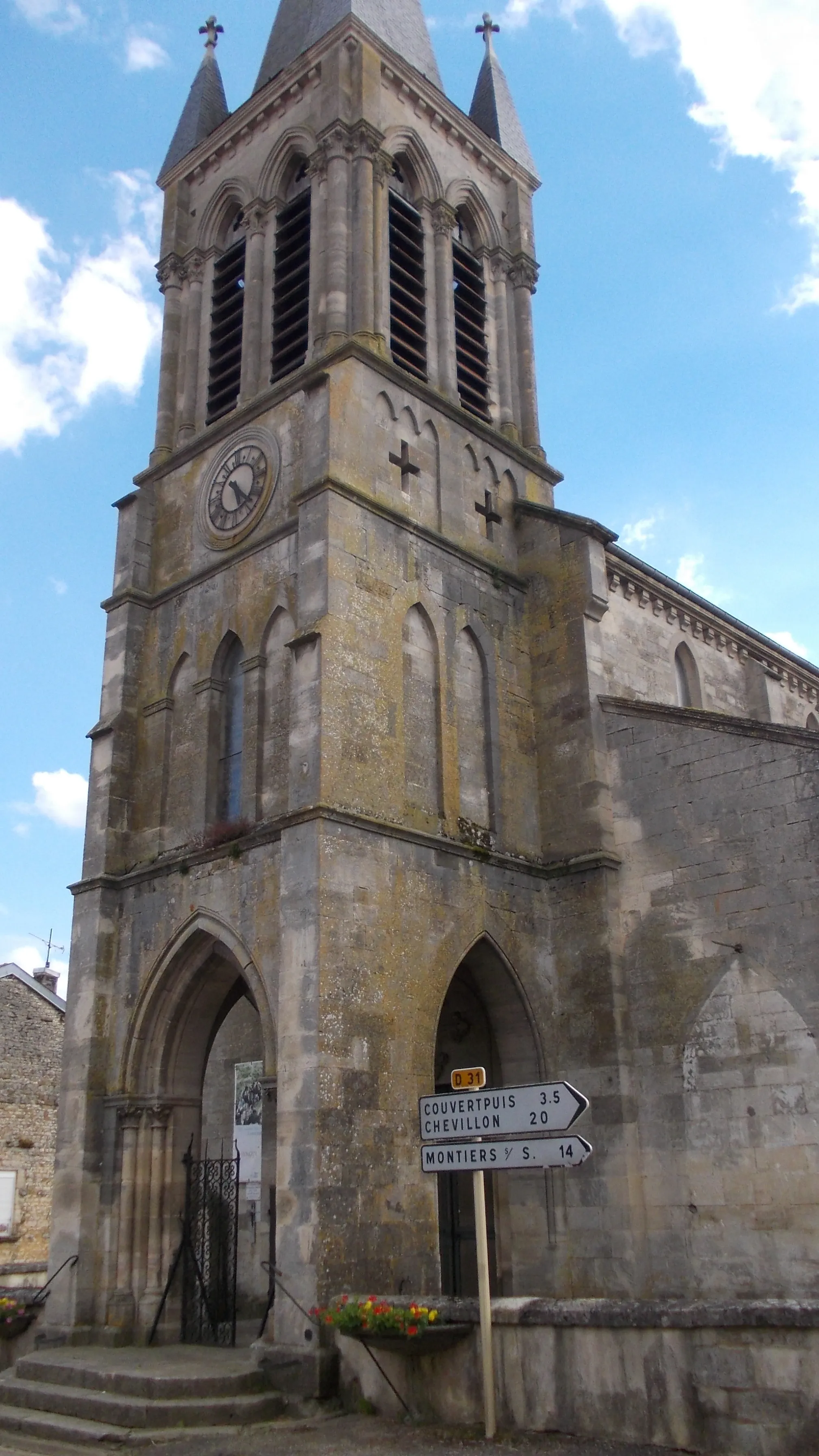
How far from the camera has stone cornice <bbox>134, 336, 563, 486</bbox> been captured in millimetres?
17422

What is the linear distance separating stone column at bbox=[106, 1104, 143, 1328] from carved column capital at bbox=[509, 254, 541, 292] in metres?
15.5

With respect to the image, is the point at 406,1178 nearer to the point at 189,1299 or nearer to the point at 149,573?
the point at 189,1299

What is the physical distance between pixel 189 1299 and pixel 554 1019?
573 centimetres

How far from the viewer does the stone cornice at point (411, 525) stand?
1608 cm

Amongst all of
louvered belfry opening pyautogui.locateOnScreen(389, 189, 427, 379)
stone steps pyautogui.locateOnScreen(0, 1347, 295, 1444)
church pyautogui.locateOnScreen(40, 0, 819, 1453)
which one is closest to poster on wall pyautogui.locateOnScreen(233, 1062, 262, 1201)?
church pyautogui.locateOnScreen(40, 0, 819, 1453)

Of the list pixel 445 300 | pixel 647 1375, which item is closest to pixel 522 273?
pixel 445 300

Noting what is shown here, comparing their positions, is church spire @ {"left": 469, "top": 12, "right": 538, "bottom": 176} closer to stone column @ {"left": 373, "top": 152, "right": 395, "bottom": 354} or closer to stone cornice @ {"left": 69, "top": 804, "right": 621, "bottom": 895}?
stone column @ {"left": 373, "top": 152, "right": 395, "bottom": 354}

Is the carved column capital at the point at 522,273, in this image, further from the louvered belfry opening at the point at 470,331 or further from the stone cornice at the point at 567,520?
the stone cornice at the point at 567,520

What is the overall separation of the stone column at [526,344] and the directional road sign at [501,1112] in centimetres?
1403

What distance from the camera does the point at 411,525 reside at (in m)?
17.1

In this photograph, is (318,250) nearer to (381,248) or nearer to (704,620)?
(381,248)

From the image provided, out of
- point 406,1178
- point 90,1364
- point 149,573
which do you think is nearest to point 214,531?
point 149,573

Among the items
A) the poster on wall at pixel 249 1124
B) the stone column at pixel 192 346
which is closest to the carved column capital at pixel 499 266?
the stone column at pixel 192 346

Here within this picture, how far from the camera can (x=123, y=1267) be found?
15.2 meters
